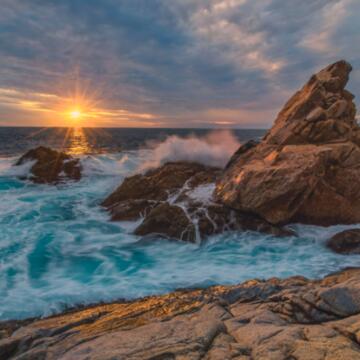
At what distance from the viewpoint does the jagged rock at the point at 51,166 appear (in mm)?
19250

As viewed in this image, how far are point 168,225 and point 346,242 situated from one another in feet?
17.3

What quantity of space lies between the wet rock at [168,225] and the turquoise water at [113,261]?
393 mm

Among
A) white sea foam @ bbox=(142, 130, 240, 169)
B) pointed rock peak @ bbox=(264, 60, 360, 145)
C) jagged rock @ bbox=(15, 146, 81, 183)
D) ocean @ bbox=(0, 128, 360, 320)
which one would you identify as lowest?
ocean @ bbox=(0, 128, 360, 320)

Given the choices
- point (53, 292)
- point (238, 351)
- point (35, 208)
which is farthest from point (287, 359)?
point (35, 208)

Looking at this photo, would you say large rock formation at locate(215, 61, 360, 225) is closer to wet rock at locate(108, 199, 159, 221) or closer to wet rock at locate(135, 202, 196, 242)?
wet rock at locate(135, 202, 196, 242)

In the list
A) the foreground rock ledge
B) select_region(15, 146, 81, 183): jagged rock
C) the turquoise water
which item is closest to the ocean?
the turquoise water

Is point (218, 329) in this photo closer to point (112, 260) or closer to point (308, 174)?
point (112, 260)

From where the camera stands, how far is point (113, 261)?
8.23 m

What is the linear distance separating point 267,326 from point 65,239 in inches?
317

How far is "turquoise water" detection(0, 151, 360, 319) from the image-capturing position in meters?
6.52

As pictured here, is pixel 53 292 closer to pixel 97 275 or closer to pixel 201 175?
pixel 97 275

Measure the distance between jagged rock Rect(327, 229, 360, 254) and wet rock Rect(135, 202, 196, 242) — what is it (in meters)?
4.07

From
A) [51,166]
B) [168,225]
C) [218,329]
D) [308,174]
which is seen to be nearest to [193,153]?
[168,225]

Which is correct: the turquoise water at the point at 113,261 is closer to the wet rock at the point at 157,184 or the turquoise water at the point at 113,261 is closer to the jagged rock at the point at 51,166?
the wet rock at the point at 157,184
